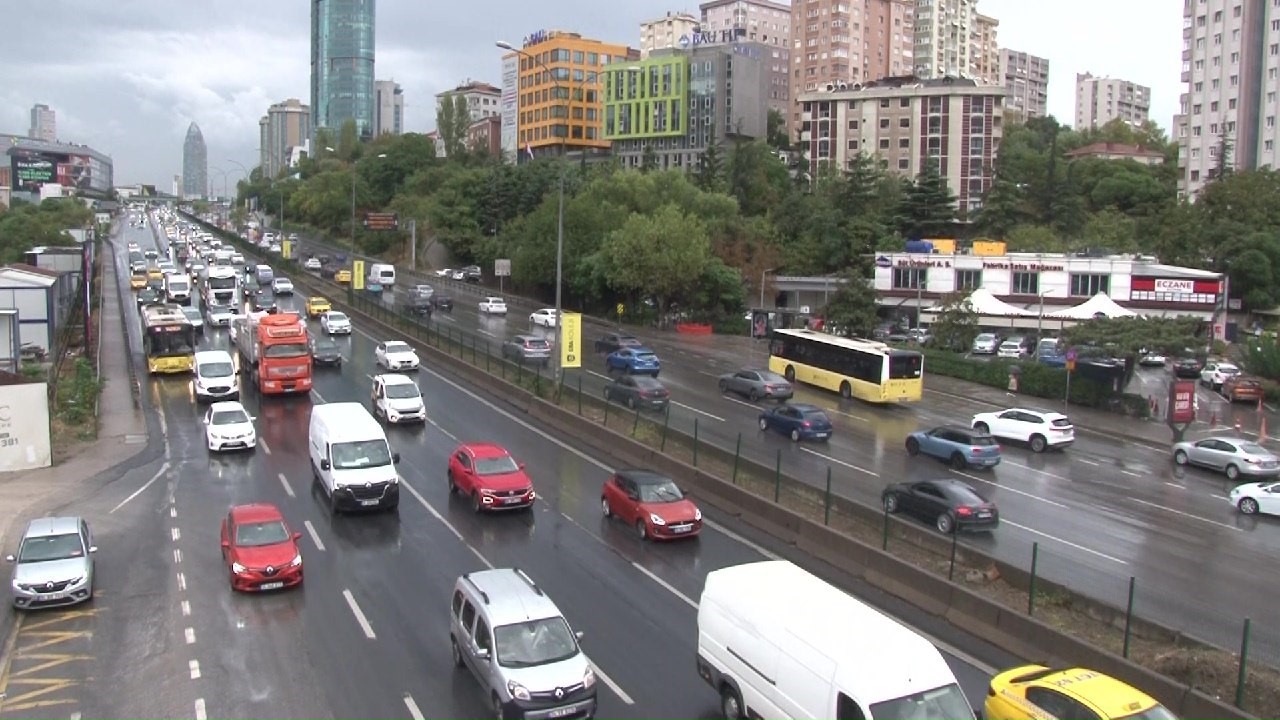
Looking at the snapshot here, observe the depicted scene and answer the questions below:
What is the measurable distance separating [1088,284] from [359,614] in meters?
61.4

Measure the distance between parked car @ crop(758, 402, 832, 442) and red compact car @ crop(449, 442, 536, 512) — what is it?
12475 millimetres

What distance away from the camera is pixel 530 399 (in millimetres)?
37812

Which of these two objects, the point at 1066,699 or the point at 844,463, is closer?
the point at 1066,699

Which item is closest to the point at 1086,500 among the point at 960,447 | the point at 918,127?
the point at 960,447

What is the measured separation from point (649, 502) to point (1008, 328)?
53469 mm

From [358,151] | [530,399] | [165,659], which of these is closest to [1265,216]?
[530,399]

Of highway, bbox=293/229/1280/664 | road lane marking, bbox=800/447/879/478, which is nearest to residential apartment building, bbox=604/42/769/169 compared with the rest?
highway, bbox=293/229/1280/664

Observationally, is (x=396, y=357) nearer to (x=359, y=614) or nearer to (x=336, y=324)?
(x=336, y=324)

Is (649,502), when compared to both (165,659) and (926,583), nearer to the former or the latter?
(926,583)

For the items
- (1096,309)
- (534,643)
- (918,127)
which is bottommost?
(534,643)

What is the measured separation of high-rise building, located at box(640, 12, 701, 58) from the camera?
18438 cm

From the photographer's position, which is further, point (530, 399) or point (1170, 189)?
point (1170, 189)

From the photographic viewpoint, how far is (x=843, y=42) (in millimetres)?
152375

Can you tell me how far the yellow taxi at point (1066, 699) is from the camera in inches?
466
